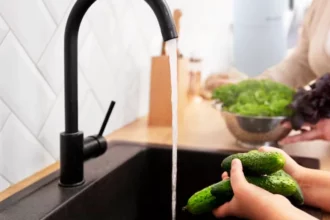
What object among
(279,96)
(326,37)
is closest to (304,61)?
(326,37)

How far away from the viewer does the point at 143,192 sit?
1.00m

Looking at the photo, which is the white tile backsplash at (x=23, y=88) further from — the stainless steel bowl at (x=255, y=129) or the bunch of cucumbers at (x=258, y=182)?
the stainless steel bowl at (x=255, y=129)

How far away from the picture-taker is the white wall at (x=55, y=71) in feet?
2.48

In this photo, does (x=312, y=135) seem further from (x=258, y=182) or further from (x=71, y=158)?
(x=71, y=158)

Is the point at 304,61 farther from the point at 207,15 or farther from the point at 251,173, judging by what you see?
the point at 251,173

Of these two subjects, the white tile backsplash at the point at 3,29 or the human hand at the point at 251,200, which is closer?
the human hand at the point at 251,200

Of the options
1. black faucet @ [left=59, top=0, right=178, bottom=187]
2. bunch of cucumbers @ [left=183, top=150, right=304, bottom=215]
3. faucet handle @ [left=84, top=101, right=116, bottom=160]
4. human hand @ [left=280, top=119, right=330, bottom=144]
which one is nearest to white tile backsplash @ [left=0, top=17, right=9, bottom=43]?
black faucet @ [left=59, top=0, right=178, bottom=187]

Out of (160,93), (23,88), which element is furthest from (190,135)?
(23,88)

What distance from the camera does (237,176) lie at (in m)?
0.67

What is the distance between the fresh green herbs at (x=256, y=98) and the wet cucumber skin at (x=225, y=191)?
14.5 inches

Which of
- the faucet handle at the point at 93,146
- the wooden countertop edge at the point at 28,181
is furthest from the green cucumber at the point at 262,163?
the wooden countertop edge at the point at 28,181

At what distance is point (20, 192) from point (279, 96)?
2.22 feet

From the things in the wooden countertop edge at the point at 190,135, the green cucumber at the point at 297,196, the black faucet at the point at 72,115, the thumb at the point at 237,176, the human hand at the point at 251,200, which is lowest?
the wooden countertop edge at the point at 190,135

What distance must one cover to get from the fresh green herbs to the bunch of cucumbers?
0.35 m
